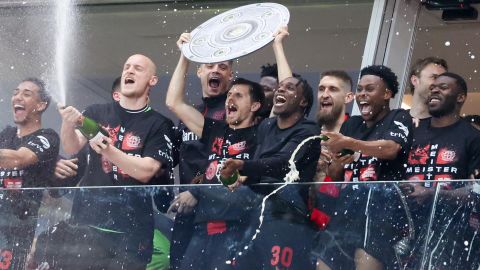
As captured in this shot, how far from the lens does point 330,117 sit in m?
7.41

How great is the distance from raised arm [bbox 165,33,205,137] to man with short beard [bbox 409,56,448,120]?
1.24 meters

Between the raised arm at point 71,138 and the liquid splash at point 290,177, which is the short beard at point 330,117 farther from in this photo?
the raised arm at point 71,138

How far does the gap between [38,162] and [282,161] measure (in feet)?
5.54

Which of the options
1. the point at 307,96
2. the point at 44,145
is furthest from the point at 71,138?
the point at 307,96

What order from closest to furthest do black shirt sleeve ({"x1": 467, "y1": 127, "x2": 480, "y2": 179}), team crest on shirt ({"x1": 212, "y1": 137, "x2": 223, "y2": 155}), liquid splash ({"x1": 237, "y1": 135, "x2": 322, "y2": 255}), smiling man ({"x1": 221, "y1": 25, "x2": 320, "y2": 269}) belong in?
smiling man ({"x1": 221, "y1": 25, "x2": 320, "y2": 269}) → liquid splash ({"x1": 237, "y1": 135, "x2": 322, "y2": 255}) → black shirt sleeve ({"x1": 467, "y1": 127, "x2": 480, "y2": 179}) → team crest on shirt ({"x1": 212, "y1": 137, "x2": 223, "y2": 155})

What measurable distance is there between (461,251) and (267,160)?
3.80 feet

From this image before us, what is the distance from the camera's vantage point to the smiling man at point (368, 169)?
5973mm

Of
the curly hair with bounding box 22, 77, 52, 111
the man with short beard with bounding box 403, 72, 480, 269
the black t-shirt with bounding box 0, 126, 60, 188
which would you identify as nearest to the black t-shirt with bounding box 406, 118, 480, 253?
the man with short beard with bounding box 403, 72, 480, 269

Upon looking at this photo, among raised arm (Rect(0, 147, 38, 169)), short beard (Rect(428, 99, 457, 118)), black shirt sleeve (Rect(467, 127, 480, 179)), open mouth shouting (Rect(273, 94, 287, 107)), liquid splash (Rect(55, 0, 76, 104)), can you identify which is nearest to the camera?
black shirt sleeve (Rect(467, 127, 480, 179))

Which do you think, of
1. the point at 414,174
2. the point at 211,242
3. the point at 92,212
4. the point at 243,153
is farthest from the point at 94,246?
the point at 414,174

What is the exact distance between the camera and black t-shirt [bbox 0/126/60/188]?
745 centimetres

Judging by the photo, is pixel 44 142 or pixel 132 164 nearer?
pixel 132 164

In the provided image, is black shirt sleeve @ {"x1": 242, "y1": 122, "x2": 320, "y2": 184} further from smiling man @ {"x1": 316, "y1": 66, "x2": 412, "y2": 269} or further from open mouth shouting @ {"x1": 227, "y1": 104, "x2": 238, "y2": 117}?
open mouth shouting @ {"x1": 227, "y1": 104, "x2": 238, "y2": 117}

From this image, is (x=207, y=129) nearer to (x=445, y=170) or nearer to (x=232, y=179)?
(x=232, y=179)
